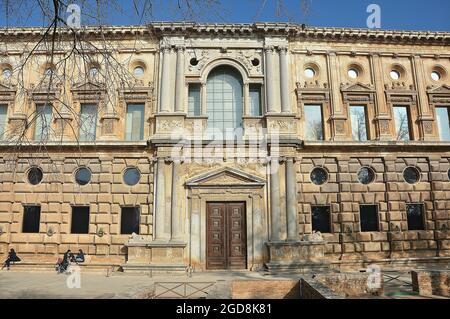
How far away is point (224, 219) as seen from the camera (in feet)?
59.3

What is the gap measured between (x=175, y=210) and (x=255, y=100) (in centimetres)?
713

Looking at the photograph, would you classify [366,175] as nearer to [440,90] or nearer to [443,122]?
[443,122]

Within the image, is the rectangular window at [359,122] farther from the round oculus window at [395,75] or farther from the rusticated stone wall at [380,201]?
the round oculus window at [395,75]

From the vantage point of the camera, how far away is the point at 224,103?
64.8 feet

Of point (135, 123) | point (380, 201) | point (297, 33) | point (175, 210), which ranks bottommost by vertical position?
point (175, 210)

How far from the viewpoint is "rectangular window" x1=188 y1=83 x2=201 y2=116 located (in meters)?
19.5

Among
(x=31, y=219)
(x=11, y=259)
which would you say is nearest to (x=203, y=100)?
(x=31, y=219)

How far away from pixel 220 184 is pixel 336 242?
6.32 m

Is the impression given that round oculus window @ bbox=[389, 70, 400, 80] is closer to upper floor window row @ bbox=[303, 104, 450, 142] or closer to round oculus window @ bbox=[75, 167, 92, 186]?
upper floor window row @ bbox=[303, 104, 450, 142]

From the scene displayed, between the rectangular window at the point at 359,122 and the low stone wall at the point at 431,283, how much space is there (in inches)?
333
